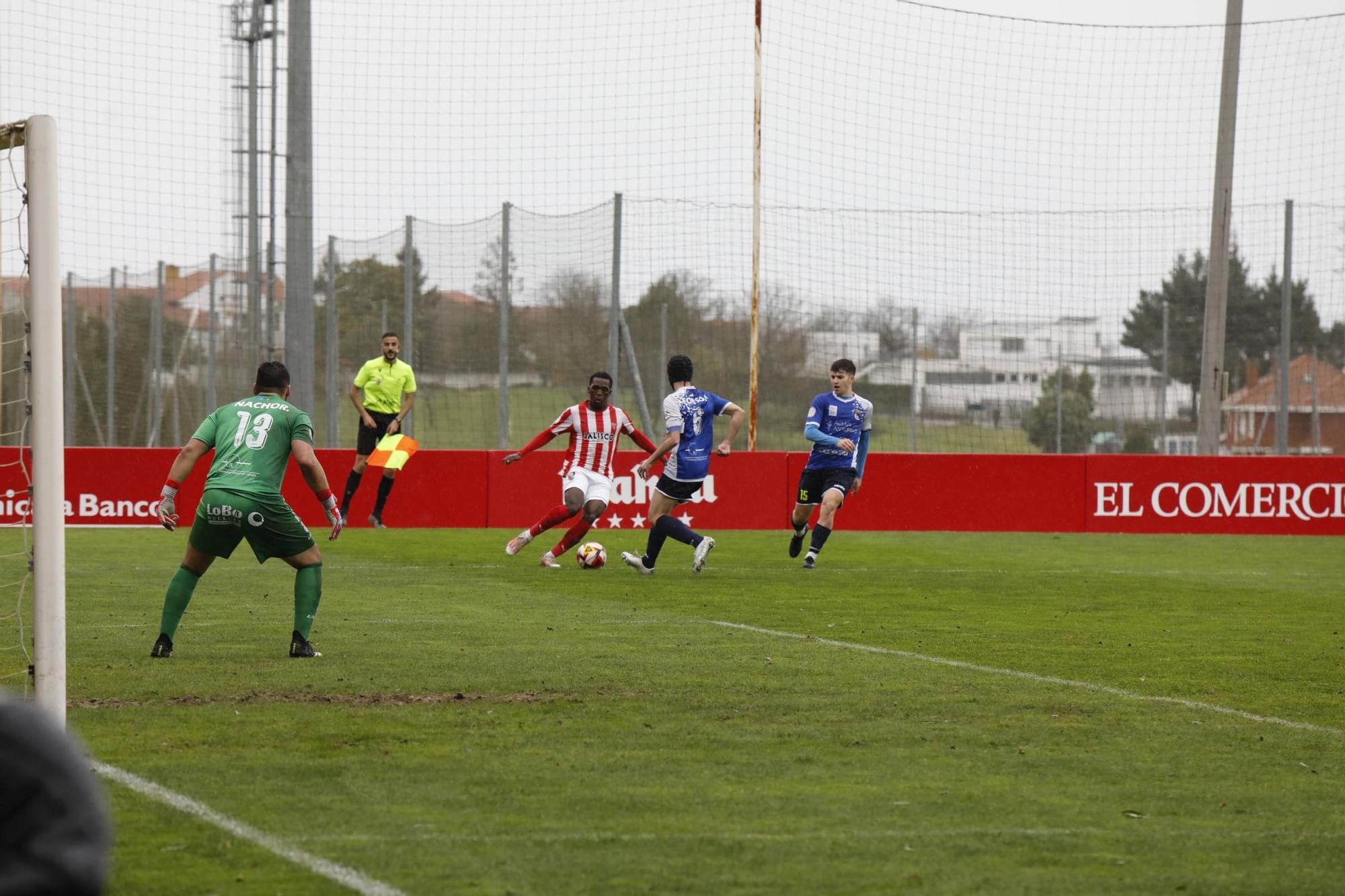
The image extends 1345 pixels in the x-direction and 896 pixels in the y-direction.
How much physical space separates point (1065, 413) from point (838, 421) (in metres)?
11.2

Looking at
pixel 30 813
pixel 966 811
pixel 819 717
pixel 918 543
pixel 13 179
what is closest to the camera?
pixel 30 813

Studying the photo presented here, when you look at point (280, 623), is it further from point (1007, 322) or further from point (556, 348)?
point (1007, 322)

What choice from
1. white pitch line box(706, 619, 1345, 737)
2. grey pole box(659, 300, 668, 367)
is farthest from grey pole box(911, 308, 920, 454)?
white pitch line box(706, 619, 1345, 737)

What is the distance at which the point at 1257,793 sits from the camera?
6125mm

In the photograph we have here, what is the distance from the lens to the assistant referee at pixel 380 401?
19781mm

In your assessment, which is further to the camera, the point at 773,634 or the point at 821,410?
the point at 821,410

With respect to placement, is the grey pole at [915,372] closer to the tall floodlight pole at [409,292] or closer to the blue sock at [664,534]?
the tall floodlight pole at [409,292]

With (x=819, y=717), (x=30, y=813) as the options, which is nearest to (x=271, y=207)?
(x=819, y=717)

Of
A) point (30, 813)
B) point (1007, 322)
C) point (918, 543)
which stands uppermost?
point (1007, 322)

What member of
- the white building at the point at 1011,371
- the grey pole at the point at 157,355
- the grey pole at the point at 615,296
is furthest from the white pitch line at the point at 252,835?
the grey pole at the point at 157,355

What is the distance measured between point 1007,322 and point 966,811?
19714mm

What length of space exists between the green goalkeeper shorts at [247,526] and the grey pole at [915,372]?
16144 millimetres

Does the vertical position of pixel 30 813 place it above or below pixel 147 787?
above

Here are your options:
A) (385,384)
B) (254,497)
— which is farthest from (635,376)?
(254,497)
